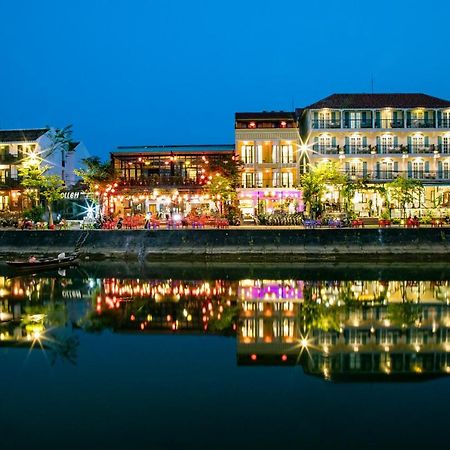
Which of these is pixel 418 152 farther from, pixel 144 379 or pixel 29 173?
pixel 144 379

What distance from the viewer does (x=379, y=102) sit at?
5916 centimetres

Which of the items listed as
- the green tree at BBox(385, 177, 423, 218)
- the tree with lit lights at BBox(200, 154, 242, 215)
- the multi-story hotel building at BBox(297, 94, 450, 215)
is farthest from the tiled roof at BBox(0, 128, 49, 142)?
the green tree at BBox(385, 177, 423, 218)

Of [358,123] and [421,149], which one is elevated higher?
[358,123]

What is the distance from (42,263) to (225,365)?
23.3 metres

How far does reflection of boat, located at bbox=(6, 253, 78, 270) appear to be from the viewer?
3572 cm

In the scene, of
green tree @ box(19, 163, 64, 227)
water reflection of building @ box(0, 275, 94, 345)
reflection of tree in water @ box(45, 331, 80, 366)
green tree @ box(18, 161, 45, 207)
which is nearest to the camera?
reflection of tree in water @ box(45, 331, 80, 366)

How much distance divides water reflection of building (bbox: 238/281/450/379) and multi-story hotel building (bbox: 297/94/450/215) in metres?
29.0

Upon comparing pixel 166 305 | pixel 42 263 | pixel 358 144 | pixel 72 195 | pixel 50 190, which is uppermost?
pixel 358 144

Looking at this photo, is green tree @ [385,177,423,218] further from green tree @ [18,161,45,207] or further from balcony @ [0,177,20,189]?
balcony @ [0,177,20,189]

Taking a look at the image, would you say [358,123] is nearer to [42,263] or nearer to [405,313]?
[42,263]

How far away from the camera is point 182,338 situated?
2019cm

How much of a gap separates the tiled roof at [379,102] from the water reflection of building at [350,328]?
3182 centimetres

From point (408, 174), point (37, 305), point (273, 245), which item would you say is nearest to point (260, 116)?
point (408, 174)

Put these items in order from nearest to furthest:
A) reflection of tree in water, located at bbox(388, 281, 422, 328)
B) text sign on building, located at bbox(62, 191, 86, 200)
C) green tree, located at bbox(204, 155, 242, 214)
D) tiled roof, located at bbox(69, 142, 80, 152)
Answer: reflection of tree in water, located at bbox(388, 281, 422, 328) → green tree, located at bbox(204, 155, 242, 214) → text sign on building, located at bbox(62, 191, 86, 200) → tiled roof, located at bbox(69, 142, 80, 152)
